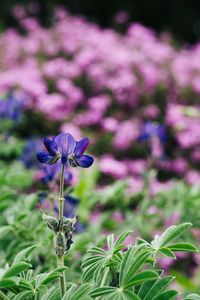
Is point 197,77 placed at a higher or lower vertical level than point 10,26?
lower

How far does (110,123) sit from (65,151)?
2897 millimetres

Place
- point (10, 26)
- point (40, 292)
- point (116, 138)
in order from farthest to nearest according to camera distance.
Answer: point (10, 26) < point (116, 138) < point (40, 292)

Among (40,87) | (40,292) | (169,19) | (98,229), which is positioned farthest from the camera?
(169,19)

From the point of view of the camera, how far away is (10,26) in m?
8.06

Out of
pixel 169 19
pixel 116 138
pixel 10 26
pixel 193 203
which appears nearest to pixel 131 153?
pixel 116 138

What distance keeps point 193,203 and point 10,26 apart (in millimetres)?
6018

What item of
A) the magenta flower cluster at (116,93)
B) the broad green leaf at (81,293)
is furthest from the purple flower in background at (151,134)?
the broad green leaf at (81,293)

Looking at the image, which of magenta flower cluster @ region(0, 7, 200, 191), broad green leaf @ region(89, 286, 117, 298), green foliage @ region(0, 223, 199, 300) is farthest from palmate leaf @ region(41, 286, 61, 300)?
magenta flower cluster @ region(0, 7, 200, 191)

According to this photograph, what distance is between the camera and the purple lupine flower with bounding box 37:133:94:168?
1.33m

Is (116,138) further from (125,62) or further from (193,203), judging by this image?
(193,203)

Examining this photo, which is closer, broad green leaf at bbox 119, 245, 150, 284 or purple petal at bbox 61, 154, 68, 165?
broad green leaf at bbox 119, 245, 150, 284

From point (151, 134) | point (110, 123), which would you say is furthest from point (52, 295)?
point (110, 123)

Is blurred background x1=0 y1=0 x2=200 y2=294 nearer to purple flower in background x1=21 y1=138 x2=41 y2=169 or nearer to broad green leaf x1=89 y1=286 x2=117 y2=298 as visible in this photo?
purple flower in background x1=21 y1=138 x2=41 y2=169

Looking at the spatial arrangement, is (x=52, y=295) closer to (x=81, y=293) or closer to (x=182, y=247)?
(x=81, y=293)
